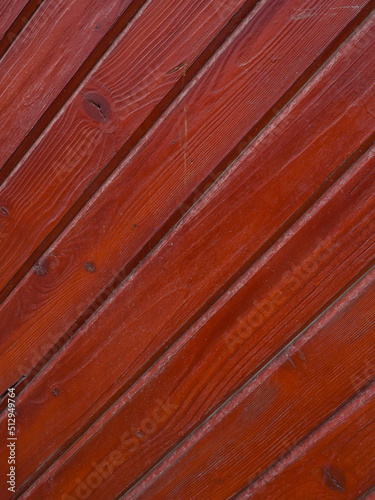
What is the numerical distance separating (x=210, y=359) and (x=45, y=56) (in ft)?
5.36

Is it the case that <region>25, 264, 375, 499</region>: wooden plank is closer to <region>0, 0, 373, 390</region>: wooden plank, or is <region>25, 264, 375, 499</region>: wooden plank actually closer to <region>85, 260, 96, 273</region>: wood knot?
<region>0, 0, 373, 390</region>: wooden plank

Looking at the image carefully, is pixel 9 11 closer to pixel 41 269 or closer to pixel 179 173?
pixel 179 173

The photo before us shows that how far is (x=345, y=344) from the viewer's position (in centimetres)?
162

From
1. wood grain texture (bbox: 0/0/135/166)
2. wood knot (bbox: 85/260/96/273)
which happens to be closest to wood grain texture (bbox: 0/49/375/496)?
wood knot (bbox: 85/260/96/273)

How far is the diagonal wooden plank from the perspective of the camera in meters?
1.60

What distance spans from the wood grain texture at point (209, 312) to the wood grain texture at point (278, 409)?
67 mm

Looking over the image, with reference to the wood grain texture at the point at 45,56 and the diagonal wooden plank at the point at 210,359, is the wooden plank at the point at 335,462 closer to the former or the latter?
the diagonal wooden plank at the point at 210,359

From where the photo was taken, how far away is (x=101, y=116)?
5.47 ft

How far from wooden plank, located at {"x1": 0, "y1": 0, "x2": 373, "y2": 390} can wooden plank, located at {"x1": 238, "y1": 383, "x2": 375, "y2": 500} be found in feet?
2.73

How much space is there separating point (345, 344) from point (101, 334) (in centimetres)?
115

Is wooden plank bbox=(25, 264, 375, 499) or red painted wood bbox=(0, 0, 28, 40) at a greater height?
red painted wood bbox=(0, 0, 28, 40)

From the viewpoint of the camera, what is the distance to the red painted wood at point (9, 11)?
1.68m

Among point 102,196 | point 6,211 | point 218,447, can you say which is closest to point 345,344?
point 218,447

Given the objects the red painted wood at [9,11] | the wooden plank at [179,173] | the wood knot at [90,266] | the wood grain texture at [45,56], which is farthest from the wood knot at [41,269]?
the red painted wood at [9,11]
